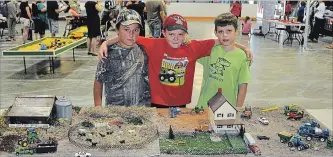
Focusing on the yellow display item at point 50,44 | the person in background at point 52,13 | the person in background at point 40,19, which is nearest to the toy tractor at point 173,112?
the yellow display item at point 50,44

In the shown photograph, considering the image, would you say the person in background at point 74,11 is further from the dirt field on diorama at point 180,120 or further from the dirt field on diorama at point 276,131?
the dirt field on diorama at point 276,131

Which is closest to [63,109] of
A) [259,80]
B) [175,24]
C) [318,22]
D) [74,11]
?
[175,24]

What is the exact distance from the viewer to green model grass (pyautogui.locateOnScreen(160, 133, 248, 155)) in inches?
85.3

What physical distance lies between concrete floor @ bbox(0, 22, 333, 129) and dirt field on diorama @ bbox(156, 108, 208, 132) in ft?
10.7

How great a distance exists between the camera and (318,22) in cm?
1440

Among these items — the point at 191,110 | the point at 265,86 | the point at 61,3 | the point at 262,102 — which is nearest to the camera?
the point at 191,110

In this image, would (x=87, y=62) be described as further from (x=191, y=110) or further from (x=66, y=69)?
(x=191, y=110)

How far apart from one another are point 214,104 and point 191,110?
1.32ft

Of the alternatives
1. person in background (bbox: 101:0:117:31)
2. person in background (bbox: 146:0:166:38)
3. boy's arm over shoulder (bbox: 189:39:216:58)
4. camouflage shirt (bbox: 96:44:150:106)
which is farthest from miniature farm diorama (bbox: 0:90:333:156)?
person in background (bbox: 101:0:117:31)

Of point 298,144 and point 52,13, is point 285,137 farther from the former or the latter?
point 52,13

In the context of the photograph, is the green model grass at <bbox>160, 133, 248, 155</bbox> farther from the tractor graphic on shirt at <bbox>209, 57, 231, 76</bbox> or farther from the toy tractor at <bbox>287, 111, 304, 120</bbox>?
the tractor graphic on shirt at <bbox>209, 57, 231, 76</bbox>

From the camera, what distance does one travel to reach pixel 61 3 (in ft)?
54.7

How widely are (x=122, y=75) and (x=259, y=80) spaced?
5.42 m

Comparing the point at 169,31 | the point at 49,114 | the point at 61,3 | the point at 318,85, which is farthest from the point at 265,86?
the point at 61,3
